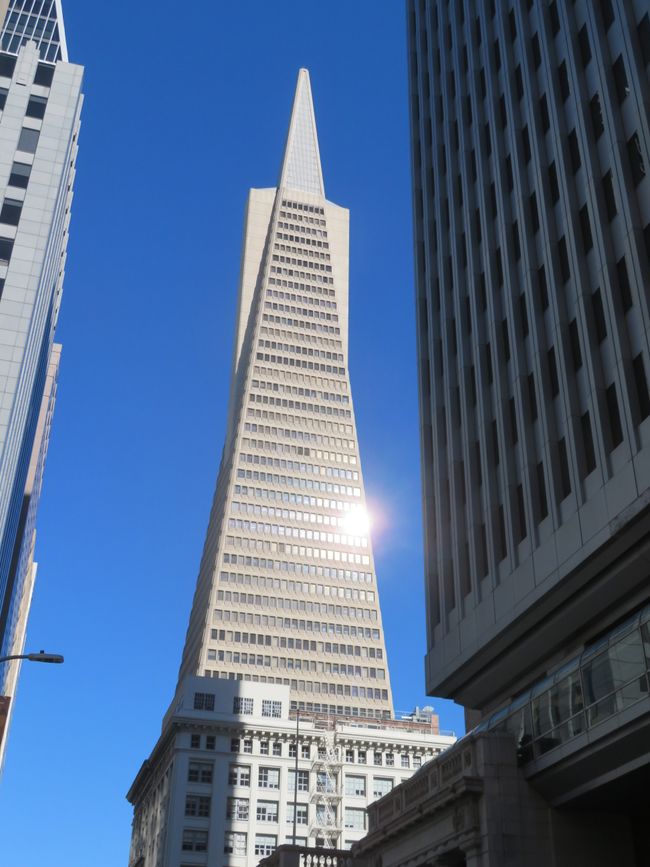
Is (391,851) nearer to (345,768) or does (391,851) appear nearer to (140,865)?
(345,768)

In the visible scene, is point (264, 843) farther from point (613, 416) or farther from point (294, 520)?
point (613, 416)

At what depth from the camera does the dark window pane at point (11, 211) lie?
81.3m

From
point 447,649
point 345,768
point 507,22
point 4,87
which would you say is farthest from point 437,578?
point 345,768

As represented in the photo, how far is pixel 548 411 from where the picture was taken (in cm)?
3975

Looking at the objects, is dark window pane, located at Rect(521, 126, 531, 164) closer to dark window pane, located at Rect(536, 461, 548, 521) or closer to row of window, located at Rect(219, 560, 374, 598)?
dark window pane, located at Rect(536, 461, 548, 521)

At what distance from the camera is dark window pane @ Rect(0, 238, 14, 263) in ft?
260

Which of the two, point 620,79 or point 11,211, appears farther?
point 11,211

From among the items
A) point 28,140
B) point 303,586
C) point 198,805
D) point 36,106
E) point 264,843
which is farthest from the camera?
point 303,586

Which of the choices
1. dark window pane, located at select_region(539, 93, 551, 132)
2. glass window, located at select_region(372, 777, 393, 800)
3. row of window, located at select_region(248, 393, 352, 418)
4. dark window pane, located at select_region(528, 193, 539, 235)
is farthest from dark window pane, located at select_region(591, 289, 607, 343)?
row of window, located at select_region(248, 393, 352, 418)

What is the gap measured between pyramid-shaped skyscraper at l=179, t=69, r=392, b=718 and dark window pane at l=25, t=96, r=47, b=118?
8045cm

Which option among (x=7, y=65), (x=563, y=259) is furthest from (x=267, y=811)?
(x=563, y=259)

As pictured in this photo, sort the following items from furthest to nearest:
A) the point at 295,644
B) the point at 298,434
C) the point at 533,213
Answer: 1. the point at 298,434
2. the point at 295,644
3. the point at 533,213

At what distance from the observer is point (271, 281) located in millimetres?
186750

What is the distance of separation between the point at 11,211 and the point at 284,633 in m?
85.7
